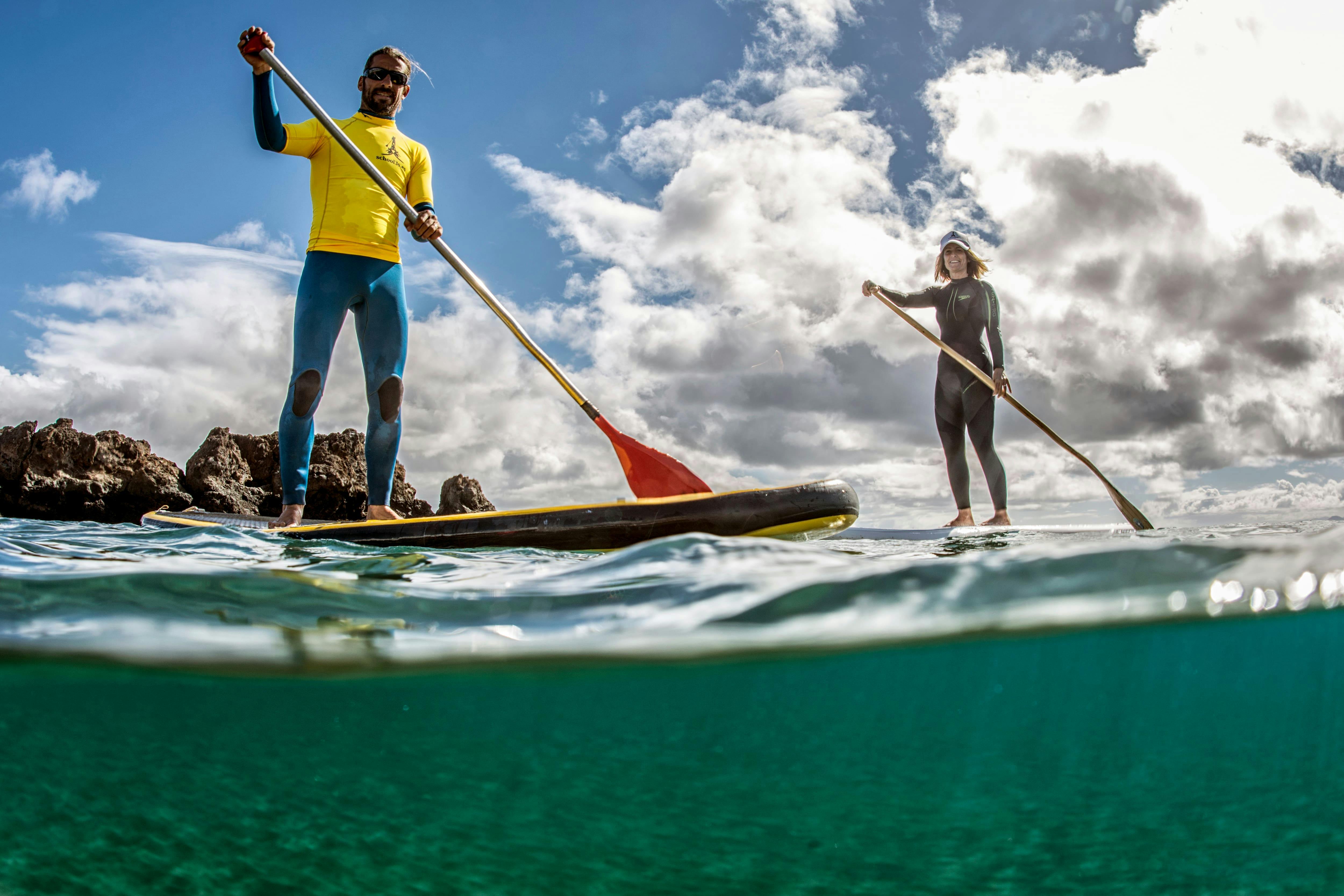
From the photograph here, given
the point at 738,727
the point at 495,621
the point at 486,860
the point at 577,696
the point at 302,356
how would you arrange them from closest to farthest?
Answer: the point at 495,621 → the point at 486,860 → the point at 577,696 → the point at 738,727 → the point at 302,356

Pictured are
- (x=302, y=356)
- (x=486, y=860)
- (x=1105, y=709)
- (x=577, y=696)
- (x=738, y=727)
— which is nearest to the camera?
(x=486, y=860)

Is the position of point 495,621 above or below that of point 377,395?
below

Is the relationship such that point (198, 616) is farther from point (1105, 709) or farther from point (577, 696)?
point (1105, 709)

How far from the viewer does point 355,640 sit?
9.50 ft

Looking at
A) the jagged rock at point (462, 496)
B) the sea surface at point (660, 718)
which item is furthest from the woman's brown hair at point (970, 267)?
the jagged rock at point (462, 496)

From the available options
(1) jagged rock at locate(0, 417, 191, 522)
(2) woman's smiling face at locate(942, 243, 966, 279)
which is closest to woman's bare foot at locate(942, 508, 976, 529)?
A: (2) woman's smiling face at locate(942, 243, 966, 279)

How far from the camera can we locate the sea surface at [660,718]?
2.95m

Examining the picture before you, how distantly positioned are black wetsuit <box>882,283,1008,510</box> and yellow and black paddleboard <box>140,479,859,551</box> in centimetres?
333

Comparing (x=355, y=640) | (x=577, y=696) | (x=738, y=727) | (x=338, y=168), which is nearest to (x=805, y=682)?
(x=738, y=727)

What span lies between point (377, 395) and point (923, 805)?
4409mm

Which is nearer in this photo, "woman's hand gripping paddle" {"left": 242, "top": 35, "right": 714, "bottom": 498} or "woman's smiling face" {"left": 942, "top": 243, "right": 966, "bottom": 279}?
"woman's hand gripping paddle" {"left": 242, "top": 35, "right": 714, "bottom": 498}

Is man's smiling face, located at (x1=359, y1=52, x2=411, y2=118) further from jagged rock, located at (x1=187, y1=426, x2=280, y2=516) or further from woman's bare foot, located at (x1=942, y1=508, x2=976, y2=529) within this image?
jagged rock, located at (x1=187, y1=426, x2=280, y2=516)

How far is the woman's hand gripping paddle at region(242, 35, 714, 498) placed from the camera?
523 centimetres

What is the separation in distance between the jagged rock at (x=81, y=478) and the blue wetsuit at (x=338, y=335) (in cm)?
1272
